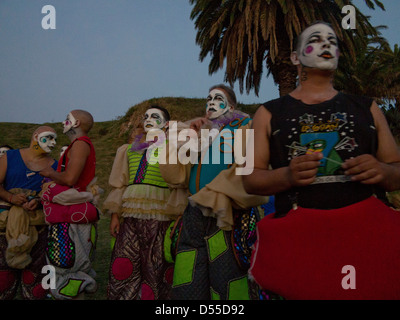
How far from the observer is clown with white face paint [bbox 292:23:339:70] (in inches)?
68.4

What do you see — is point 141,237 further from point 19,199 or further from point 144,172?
point 19,199

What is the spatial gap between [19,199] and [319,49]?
10.7 feet

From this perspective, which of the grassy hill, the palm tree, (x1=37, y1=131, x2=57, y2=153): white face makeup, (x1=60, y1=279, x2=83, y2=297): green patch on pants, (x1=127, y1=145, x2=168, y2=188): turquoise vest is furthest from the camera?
the grassy hill

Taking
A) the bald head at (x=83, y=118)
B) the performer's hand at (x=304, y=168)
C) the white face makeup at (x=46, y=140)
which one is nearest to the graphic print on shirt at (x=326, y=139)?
the performer's hand at (x=304, y=168)

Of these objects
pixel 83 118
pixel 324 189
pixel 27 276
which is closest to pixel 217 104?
pixel 83 118

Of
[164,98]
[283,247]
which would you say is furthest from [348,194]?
[164,98]

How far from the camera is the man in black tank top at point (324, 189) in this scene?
4.50 feet

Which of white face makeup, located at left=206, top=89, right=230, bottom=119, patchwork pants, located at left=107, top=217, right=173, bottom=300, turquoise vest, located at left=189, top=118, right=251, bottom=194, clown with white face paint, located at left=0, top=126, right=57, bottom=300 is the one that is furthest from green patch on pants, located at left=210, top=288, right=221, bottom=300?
clown with white face paint, located at left=0, top=126, right=57, bottom=300

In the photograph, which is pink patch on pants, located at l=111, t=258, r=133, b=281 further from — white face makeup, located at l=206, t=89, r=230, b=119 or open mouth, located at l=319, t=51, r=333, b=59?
open mouth, located at l=319, t=51, r=333, b=59

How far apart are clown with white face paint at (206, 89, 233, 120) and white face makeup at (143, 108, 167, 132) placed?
2.61ft

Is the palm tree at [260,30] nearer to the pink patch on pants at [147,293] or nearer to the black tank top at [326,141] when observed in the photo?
the pink patch on pants at [147,293]

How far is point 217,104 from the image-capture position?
9.92 ft

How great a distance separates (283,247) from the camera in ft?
4.84

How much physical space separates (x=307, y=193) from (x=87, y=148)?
2536mm
